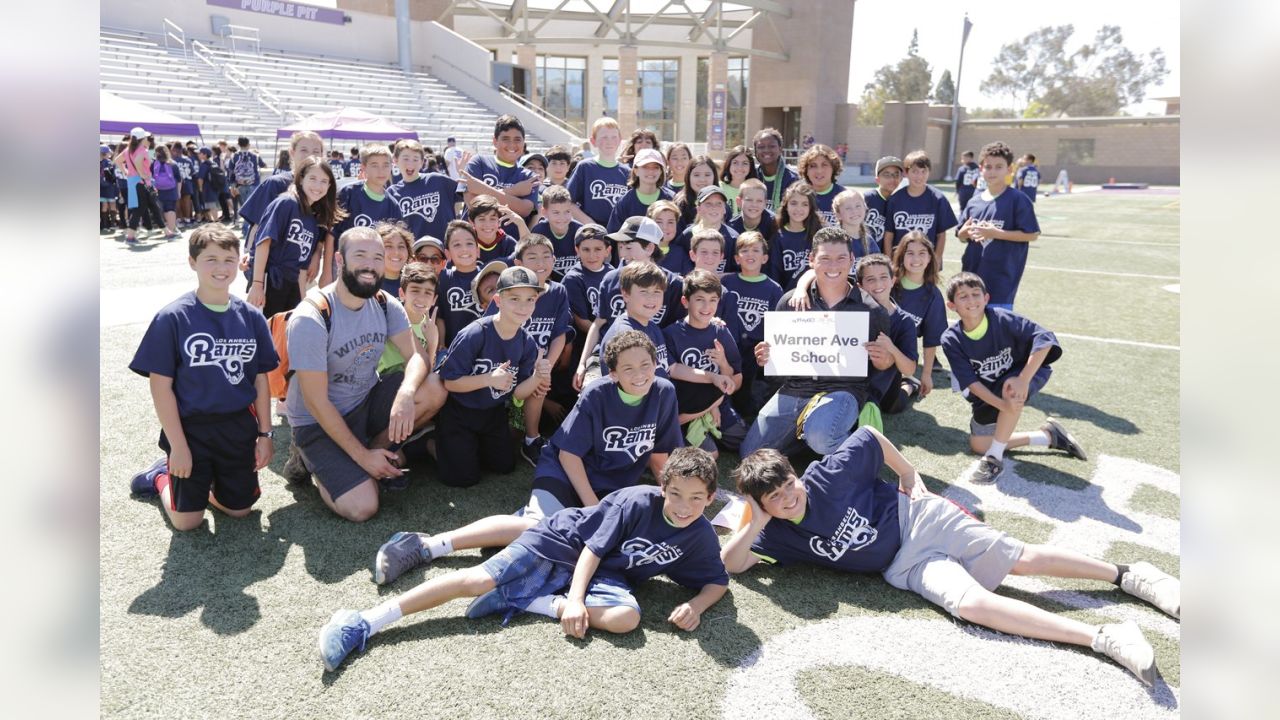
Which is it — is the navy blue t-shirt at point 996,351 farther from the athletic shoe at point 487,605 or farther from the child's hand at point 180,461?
the child's hand at point 180,461

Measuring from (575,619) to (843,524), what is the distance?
1288 millimetres

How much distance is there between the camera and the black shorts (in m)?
4.03

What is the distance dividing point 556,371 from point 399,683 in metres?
2.84

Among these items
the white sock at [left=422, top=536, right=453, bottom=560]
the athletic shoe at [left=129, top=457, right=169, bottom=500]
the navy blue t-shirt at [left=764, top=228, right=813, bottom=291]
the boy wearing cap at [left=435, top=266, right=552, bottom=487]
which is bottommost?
the white sock at [left=422, top=536, right=453, bottom=560]

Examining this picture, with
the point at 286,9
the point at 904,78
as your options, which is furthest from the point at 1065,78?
the point at 286,9

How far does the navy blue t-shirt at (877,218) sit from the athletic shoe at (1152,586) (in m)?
4.33

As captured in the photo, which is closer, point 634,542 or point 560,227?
point 634,542

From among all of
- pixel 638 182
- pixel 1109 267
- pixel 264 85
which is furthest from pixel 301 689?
pixel 264 85

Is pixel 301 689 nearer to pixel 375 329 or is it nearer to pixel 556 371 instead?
pixel 375 329

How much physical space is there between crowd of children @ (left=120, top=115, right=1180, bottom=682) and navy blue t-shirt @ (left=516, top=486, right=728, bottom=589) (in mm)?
13

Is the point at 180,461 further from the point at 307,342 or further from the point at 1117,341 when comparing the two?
the point at 1117,341

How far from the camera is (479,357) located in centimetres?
474

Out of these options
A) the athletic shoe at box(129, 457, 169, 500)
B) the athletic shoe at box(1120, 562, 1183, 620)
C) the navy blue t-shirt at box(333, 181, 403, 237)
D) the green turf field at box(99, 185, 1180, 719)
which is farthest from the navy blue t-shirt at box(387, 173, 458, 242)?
the athletic shoe at box(1120, 562, 1183, 620)

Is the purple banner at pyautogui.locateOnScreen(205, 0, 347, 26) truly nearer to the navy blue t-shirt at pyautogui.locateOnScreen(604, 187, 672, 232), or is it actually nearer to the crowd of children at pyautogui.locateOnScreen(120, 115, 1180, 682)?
the crowd of children at pyautogui.locateOnScreen(120, 115, 1180, 682)
